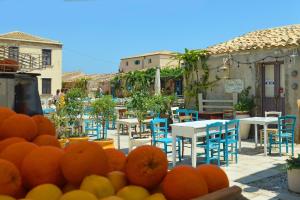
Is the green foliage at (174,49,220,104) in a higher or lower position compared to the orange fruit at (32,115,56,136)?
higher

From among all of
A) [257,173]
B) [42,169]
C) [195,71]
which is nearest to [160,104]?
[195,71]

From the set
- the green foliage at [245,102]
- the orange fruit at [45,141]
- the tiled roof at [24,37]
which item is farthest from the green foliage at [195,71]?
the tiled roof at [24,37]

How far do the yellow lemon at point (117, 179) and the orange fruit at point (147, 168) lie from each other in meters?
0.02

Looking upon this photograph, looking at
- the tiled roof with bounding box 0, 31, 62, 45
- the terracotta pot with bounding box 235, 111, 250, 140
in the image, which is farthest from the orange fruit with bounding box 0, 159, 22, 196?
the tiled roof with bounding box 0, 31, 62, 45

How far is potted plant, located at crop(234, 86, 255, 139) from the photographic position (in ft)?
36.8

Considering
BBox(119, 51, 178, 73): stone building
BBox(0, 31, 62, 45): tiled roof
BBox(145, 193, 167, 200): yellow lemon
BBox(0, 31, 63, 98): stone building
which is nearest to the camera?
BBox(145, 193, 167, 200): yellow lemon

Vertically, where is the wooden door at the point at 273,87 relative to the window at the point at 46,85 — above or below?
below

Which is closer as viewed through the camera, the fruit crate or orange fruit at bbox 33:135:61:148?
the fruit crate

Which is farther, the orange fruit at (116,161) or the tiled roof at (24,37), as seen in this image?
the tiled roof at (24,37)

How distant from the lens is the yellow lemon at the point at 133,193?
3.76 feet

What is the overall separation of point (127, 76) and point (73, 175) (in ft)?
92.2

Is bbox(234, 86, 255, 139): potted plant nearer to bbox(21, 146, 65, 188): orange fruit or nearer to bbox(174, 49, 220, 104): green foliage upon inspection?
bbox(174, 49, 220, 104): green foliage

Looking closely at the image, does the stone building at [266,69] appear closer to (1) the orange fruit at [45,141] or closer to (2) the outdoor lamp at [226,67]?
(2) the outdoor lamp at [226,67]

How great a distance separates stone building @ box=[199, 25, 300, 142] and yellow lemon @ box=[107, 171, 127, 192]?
1003 centimetres
